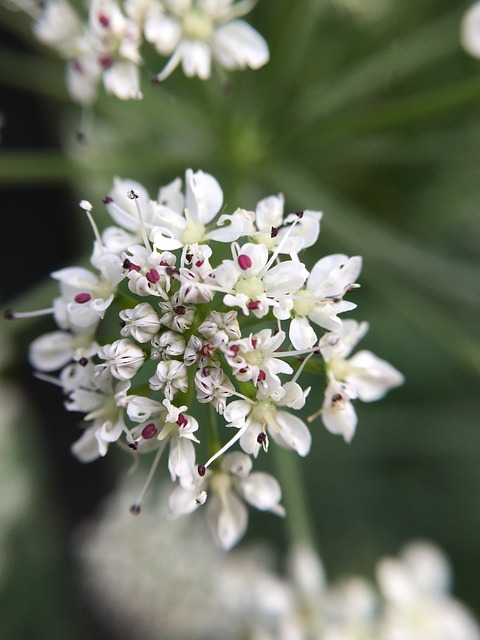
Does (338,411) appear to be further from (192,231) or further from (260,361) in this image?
(192,231)

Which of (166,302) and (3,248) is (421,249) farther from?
(3,248)

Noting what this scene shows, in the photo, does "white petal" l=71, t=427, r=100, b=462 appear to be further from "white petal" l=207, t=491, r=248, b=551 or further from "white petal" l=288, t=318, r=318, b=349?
"white petal" l=288, t=318, r=318, b=349

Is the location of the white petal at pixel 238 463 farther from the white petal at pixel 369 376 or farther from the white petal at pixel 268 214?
the white petal at pixel 268 214

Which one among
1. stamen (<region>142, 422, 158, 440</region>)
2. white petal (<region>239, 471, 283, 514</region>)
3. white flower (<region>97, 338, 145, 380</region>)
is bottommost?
white petal (<region>239, 471, 283, 514</region>)

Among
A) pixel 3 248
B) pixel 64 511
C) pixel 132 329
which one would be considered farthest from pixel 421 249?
pixel 64 511

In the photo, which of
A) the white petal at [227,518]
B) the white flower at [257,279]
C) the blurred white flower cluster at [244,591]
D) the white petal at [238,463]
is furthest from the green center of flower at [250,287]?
the blurred white flower cluster at [244,591]

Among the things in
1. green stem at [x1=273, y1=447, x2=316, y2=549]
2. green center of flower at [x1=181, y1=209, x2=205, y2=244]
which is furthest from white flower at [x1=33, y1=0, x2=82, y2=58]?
green stem at [x1=273, y1=447, x2=316, y2=549]
